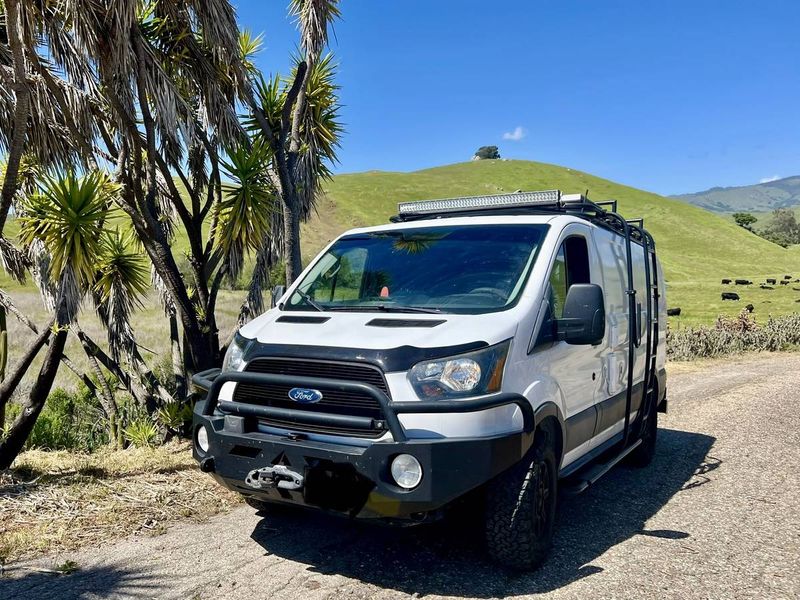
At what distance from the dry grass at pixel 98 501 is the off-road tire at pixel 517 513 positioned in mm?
2208

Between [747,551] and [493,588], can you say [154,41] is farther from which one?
[747,551]

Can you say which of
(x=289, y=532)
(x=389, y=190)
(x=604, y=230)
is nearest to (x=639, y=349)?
(x=604, y=230)

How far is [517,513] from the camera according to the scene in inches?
142

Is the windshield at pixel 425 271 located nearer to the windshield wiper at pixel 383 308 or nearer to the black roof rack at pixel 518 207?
the windshield wiper at pixel 383 308

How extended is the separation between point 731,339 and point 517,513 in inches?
593

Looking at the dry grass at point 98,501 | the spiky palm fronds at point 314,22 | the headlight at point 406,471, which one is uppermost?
the spiky palm fronds at point 314,22

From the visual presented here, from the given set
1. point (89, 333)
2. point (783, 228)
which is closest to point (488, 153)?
point (783, 228)

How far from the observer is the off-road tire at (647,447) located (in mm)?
6379

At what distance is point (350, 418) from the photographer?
3428mm

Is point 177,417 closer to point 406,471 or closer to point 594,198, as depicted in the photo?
point 406,471

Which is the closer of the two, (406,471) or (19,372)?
(406,471)

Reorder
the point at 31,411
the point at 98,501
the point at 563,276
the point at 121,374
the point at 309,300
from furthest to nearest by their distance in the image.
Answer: the point at 121,374, the point at 31,411, the point at 98,501, the point at 309,300, the point at 563,276

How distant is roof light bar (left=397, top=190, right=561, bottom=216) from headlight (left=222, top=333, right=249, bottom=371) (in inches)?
82.0

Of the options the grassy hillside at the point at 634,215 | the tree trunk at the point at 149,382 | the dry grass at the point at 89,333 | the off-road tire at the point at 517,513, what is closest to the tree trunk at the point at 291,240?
the tree trunk at the point at 149,382
